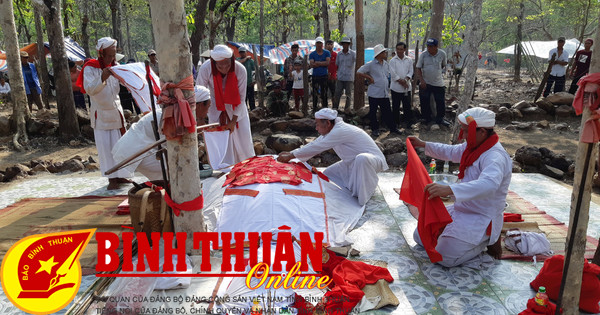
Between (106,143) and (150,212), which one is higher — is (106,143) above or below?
above

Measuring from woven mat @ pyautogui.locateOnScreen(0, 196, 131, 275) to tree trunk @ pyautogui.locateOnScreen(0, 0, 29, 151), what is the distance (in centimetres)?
437

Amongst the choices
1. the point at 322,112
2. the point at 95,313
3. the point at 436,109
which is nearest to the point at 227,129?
the point at 322,112

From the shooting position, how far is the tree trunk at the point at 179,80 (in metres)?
2.99

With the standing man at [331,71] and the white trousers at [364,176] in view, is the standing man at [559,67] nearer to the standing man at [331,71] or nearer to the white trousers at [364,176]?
the standing man at [331,71]

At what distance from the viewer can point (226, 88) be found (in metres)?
5.53

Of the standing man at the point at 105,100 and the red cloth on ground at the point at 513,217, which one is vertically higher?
the standing man at the point at 105,100

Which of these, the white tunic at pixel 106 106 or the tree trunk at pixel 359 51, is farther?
the tree trunk at pixel 359 51

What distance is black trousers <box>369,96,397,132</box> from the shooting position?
8414 mm

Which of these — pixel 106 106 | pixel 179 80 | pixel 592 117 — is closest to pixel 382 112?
pixel 106 106

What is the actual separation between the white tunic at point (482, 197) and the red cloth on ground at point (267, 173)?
62.2 inches

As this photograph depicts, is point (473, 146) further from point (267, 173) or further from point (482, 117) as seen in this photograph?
point (267, 173)

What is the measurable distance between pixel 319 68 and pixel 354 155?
18.0ft

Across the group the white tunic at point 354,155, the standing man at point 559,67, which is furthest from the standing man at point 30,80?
the standing man at point 559,67

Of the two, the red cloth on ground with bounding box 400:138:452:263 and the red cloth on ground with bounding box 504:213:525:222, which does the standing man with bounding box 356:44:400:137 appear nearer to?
the red cloth on ground with bounding box 504:213:525:222
